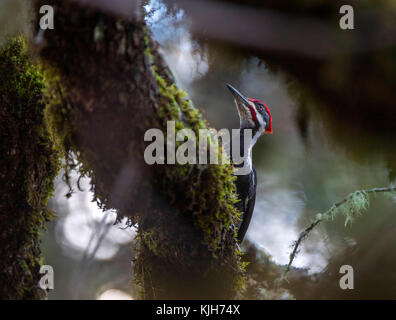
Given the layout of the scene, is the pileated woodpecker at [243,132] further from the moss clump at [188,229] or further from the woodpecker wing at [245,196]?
the moss clump at [188,229]

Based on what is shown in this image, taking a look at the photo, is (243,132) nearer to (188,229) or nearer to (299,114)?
(299,114)

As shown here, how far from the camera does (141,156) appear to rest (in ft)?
4.25

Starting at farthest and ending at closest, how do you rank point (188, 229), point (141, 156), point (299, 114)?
1. point (299, 114)
2. point (188, 229)
3. point (141, 156)

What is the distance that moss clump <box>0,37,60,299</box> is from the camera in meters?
1.71

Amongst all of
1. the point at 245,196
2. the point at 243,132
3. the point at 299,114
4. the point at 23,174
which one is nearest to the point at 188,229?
the point at 23,174

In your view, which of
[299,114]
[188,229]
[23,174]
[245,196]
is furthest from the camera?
[299,114]

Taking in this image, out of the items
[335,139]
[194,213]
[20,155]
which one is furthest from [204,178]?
[335,139]

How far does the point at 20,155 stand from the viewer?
5.85 feet

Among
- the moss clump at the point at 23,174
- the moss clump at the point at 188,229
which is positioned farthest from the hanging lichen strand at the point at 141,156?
the moss clump at the point at 23,174

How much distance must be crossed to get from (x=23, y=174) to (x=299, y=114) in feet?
9.08

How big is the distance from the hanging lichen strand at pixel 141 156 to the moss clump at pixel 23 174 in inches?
15.9

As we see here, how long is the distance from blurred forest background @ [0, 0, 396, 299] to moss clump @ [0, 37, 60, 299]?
1.29ft

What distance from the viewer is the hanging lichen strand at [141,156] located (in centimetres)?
118
